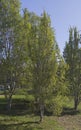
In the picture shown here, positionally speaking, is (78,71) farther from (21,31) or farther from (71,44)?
(21,31)

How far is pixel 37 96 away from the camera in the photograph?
28703mm

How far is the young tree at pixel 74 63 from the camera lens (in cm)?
3988

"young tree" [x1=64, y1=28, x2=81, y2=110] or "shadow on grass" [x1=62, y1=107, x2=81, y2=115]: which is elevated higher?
"young tree" [x1=64, y1=28, x2=81, y2=110]

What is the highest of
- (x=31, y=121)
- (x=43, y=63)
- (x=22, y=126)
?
(x=43, y=63)

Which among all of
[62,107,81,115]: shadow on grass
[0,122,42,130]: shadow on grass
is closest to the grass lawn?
[0,122,42,130]: shadow on grass

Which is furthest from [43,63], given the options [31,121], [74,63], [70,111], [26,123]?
[74,63]

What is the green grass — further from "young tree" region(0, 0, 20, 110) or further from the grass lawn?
"young tree" region(0, 0, 20, 110)

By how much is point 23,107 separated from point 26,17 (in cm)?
993

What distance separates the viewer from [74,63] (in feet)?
133

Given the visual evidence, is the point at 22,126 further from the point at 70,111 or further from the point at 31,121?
the point at 70,111

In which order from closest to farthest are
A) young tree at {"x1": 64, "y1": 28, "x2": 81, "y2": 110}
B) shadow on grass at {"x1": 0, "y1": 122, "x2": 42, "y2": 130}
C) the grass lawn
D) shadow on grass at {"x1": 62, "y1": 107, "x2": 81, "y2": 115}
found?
shadow on grass at {"x1": 0, "y1": 122, "x2": 42, "y2": 130}
the grass lawn
shadow on grass at {"x1": 62, "y1": 107, "x2": 81, "y2": 115}
young tree at {"x1": 64, "y1": 28, "x2": 81, "y2": 110}

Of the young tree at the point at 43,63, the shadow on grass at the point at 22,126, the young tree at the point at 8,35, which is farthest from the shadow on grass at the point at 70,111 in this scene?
the shadow on grass at the point at 22,126

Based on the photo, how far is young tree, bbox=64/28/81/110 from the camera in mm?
39875

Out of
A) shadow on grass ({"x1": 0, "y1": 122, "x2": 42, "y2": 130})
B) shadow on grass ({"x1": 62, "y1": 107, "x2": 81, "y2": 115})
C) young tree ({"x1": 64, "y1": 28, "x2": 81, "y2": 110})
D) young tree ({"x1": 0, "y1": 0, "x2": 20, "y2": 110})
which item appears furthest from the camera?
young tree ({"x1": 64, "y1": 28, "x2": 81, "y2": 110})
